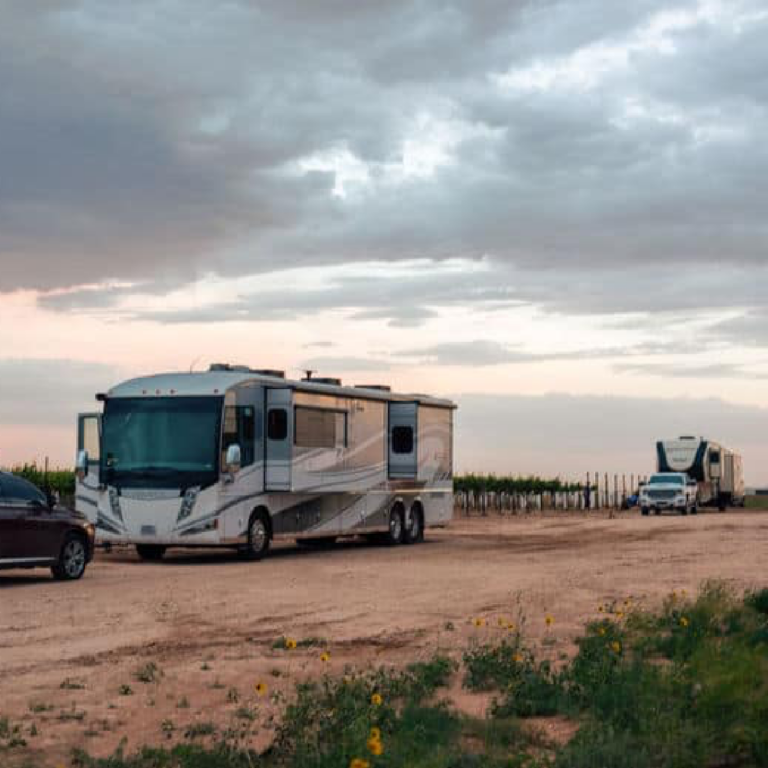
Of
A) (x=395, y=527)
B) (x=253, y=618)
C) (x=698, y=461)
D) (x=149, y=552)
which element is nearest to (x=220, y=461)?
(x=149, y=552)

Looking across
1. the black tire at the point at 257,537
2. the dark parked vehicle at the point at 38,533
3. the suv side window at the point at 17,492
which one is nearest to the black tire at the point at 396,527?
the black tire at the point at 257,537

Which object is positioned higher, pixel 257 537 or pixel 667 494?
pixel 667 494

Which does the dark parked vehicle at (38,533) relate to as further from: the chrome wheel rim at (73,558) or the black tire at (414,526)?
the black tire at (414,526)

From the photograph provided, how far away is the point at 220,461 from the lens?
26906mm

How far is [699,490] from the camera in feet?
209

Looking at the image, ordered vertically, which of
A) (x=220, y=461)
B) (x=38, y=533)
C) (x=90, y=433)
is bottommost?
(x=38, y=533)

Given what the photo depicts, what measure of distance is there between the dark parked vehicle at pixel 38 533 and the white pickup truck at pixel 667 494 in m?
40.5

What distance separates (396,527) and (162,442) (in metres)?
8.51

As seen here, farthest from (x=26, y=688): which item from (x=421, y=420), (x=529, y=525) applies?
(x=529, y=525)

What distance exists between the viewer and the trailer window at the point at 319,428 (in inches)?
1147

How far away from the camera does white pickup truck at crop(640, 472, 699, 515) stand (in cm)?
6003

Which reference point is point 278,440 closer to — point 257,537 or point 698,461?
point 257,537

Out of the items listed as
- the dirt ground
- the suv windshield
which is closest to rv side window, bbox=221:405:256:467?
the dirt ground

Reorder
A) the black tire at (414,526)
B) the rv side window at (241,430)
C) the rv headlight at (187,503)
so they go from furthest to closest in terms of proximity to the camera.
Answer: the black tire at (414,526) < the rv side window at (241,430) < the rv headlight at (187,503)
